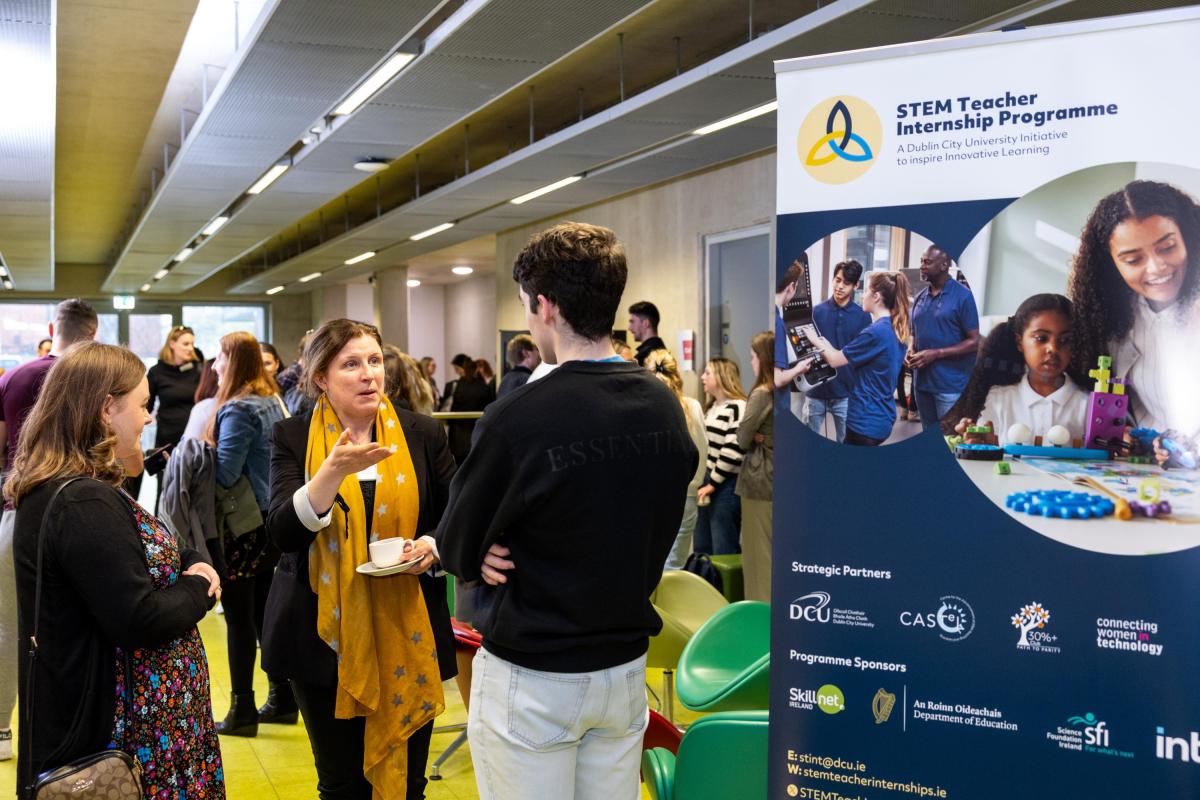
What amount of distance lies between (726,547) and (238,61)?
13.8 feet

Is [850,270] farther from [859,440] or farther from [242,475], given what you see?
[242,475]

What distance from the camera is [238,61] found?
6.64 meters

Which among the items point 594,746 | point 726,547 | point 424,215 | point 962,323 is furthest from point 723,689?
point 424,215

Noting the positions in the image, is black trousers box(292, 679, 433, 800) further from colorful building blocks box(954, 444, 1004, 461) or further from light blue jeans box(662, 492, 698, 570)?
light blue jeans box(662, 492, 698, 570)

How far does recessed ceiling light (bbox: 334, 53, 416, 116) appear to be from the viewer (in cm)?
652

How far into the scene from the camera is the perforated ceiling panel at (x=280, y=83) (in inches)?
223

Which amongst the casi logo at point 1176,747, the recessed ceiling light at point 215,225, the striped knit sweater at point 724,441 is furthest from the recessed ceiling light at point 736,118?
the recessed ceiling light at point 215,225

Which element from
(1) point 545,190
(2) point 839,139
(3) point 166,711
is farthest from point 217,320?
(2) point 839,139

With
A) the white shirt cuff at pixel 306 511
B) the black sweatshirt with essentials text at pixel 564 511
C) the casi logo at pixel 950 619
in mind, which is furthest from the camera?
the white shirt cuff at pixel 306 511

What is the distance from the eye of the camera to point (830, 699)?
7.80 ft

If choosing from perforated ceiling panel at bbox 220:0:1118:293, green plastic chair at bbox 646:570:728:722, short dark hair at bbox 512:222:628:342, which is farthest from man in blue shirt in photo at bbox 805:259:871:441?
perforated ceiling panel at bbox 220:0:1118:293

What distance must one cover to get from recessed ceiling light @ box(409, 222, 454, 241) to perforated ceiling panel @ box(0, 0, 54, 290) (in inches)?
167

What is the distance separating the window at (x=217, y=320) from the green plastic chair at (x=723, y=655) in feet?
72.6

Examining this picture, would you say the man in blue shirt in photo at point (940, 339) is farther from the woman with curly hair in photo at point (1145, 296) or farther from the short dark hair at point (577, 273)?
the short dark hair at point (577, 273)
